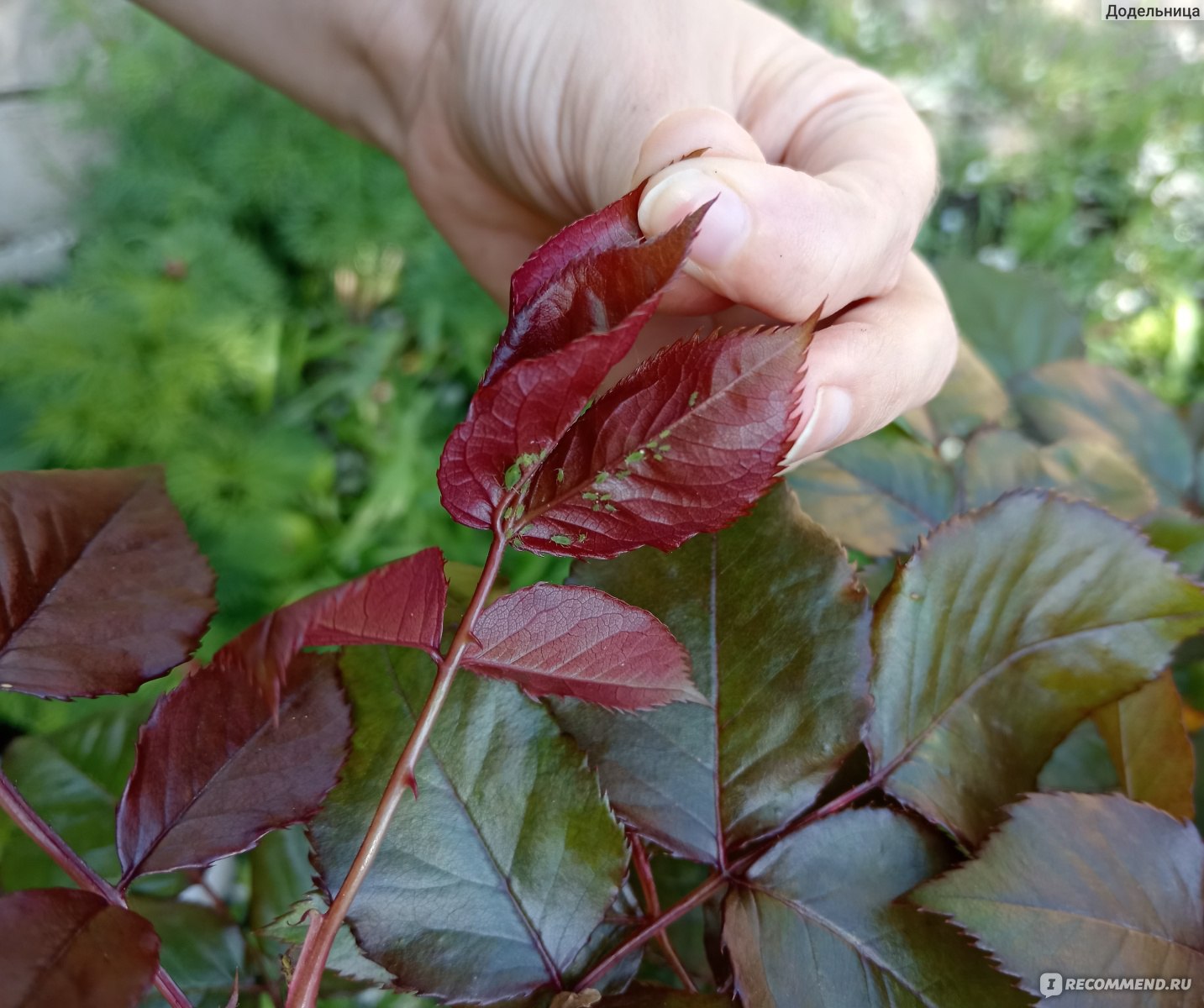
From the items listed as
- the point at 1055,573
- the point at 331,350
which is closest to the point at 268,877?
the point at 1055,573

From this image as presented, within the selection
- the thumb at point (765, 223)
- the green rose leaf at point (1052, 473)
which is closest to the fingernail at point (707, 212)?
the thumb at point (765, 223)

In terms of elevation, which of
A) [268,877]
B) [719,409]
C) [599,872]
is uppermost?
[719,409]

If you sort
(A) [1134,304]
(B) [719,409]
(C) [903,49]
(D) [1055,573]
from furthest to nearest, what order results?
(C) [903,49] < (A) [1134,304] < (D) [1055,573] < (B) [719,409]

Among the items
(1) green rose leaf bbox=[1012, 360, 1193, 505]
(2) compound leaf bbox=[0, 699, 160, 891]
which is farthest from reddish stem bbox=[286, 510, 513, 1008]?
(1) green rose leaf bbox=[1012, 360, 1193, 505]

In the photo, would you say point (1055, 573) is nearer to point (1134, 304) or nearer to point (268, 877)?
point (268, 877)

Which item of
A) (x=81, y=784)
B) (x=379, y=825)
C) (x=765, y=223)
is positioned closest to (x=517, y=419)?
(x=379, y=825)

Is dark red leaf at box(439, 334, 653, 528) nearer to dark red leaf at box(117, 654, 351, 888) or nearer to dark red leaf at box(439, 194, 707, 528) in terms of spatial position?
dark red leaf at box(439, 194, 707, 528)

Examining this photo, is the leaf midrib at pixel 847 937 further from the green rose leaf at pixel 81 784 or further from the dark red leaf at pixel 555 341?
the green rose leaf at pixel 81 784
